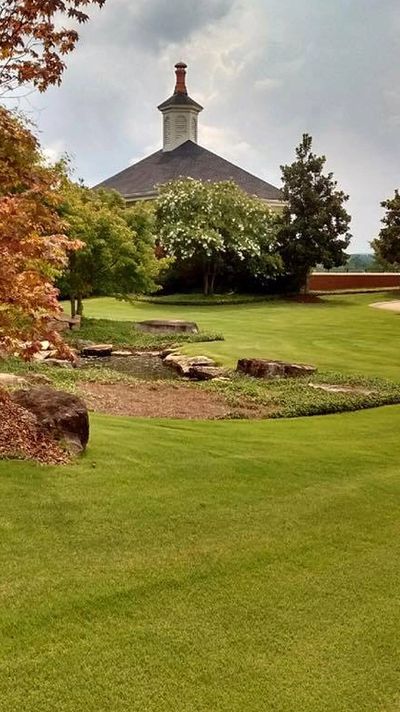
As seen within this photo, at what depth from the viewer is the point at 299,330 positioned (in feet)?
72.3

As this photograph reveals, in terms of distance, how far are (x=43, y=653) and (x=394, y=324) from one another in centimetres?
2204

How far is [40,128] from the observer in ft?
21.9

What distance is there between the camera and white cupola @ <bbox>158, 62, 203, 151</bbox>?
4878 centimetres

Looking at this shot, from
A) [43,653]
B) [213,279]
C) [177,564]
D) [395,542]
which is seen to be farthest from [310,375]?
[213,279]

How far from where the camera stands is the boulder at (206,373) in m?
14.5

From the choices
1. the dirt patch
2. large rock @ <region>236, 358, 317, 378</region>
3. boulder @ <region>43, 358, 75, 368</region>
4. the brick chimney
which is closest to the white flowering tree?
the brick chimney

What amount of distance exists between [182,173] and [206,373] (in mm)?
33440

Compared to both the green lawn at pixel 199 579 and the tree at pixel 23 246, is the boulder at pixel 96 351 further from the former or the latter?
the tree at pixel 23 246

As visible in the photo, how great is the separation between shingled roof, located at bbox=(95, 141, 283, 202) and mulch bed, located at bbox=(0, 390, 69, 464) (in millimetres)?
38530

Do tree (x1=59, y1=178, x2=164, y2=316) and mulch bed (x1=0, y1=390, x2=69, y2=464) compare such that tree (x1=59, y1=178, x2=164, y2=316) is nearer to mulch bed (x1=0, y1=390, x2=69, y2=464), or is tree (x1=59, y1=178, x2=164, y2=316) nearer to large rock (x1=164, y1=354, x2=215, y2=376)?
large rock (x1=164, y1=354, x2=215, y2=376)

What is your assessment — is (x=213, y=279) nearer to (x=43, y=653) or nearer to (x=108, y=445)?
(x=108, y=445)

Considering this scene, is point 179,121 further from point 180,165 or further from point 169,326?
point 169,326

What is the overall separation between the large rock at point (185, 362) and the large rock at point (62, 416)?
8536mm

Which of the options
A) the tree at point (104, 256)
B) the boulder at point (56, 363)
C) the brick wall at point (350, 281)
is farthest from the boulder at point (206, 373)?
the brick wall at point (350, 281)
